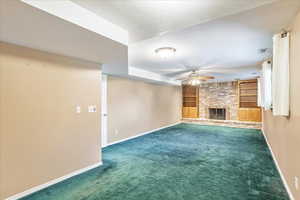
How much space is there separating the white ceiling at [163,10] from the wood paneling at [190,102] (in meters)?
8.02

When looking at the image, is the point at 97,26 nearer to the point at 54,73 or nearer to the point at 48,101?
the point at 54,73

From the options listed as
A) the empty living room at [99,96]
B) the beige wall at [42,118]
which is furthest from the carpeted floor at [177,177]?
the beige wall at [42,118]

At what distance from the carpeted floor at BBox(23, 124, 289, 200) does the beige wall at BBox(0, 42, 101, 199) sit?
34cm

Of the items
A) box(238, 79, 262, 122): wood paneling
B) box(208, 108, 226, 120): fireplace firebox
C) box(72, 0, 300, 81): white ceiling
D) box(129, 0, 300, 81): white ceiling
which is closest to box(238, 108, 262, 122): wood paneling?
box(238, 79, 262, 122): wood paneling

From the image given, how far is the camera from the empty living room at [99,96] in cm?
180

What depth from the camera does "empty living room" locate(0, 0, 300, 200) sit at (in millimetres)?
1800

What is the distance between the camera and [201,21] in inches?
79.9

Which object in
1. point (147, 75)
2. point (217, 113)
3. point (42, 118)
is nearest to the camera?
point (42, 118)

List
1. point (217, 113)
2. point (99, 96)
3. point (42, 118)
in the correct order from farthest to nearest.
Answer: point (217, 113) → point (99, 96) → point (42, 118)

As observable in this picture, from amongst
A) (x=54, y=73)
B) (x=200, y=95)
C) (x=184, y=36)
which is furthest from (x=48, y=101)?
(x=200, y=95)

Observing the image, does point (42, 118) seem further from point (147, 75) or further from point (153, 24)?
point (147, 75)

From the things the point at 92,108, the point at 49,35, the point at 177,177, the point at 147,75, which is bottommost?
the point at 177,177

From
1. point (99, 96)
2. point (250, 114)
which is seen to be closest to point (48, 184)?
point (99, 96)

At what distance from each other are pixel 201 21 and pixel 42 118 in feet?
9.12
